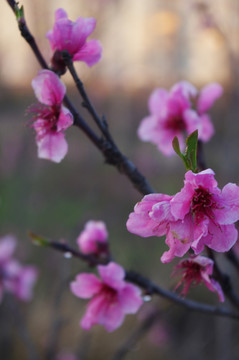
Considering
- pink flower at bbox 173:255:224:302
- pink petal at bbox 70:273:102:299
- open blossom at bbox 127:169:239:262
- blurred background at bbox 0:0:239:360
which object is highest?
open blossom at bbox 127:169:239:262

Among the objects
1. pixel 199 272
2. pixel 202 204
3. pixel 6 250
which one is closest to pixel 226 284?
pixel 199 272

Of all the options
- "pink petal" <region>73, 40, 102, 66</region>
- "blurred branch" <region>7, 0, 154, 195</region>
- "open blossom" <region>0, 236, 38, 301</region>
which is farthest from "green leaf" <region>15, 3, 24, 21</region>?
"open blossom" <region>0, 236, 38, 301</region>

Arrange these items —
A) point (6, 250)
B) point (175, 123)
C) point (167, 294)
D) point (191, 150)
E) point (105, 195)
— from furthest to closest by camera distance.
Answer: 1. point (105, 195)
2. point (6, 250)
3. point (175, 123)
4. point (167, 294)
5. point (191, 150)

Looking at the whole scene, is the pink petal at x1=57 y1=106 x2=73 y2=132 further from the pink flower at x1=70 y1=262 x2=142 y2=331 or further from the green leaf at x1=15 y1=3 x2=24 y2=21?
the pink flower at x1=70 y1=262 x2=142 y2=331

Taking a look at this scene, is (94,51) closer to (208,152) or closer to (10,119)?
(208,152)

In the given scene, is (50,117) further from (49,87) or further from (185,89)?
(185,89)

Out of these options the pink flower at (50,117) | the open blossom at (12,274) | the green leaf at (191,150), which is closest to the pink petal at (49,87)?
the pink flower at (50,117)
